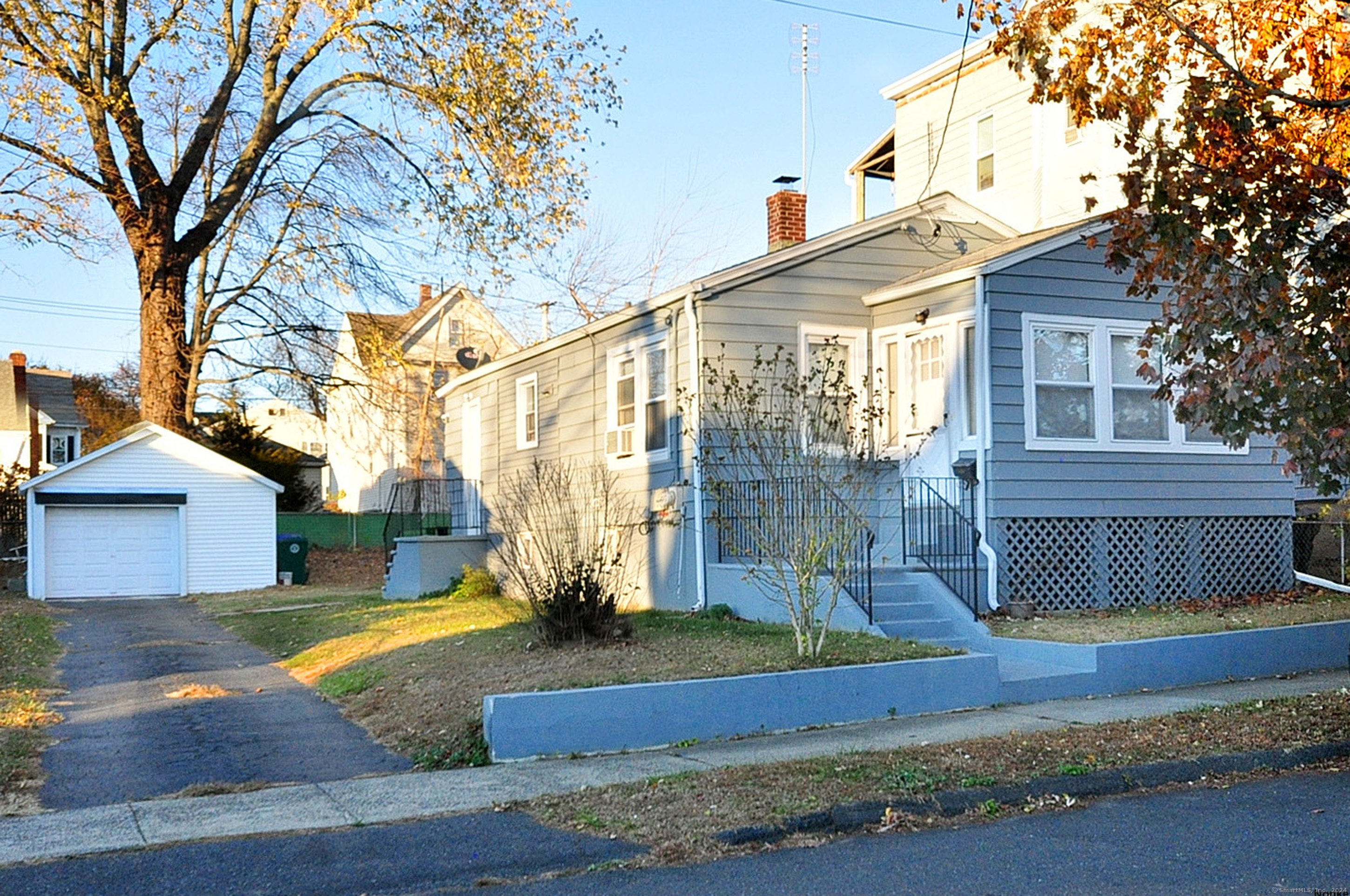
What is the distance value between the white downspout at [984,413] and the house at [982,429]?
0.03 meters

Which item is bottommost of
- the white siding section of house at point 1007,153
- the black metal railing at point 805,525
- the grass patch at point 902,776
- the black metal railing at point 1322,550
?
the grass patch at point 902,776

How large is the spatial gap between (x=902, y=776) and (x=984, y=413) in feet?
22.5

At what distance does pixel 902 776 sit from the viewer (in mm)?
7922

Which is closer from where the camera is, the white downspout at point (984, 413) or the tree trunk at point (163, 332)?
the white downspout at point (984, 413)

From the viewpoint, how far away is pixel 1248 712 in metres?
9.88

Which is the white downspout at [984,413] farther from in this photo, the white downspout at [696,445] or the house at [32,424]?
the house at [32,424]

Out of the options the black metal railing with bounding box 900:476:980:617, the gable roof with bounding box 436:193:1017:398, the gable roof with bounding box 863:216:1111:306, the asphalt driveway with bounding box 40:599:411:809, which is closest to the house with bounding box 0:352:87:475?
the asphalt driveway with bounding box 40:599:411:809

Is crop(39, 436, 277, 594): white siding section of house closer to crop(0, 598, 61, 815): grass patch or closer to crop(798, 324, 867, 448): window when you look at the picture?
crop(0, 598, 61, 815): grass patch

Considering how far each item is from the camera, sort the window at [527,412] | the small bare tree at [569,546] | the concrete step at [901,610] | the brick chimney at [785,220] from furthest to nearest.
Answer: the window at [527,412], the brick chimney at [785,220], the concrete step at [901,610], the small bare tree at [569,546]

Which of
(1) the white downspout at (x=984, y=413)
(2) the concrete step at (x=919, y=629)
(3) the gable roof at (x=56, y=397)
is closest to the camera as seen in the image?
(2) the concrete step at (x=919, y=629)

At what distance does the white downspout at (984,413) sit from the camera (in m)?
14.0

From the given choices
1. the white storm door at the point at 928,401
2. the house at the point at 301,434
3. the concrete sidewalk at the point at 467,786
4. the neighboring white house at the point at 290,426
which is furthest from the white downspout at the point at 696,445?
the neighboring white house at the point at 290,426

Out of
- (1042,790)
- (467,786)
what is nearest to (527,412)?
(467,786)

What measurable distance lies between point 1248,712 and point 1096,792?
2612 mm
